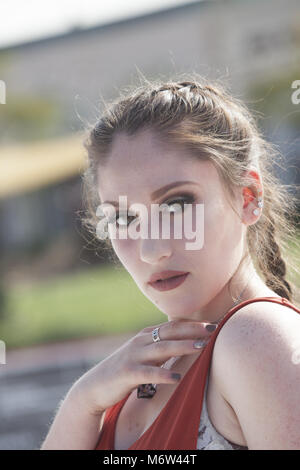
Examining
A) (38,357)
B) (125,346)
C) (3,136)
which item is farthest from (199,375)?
(3,136)

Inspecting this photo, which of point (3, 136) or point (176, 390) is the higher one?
point (3, 136)

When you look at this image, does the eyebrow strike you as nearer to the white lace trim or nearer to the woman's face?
the woman's face

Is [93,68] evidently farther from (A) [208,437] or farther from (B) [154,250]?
(A) [208,437]

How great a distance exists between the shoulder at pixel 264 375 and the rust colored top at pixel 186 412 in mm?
62

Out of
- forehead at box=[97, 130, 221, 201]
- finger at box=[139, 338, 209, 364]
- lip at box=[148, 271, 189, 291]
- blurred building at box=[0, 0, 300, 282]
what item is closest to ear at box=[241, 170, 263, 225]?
forehead at box=[97, 130, 221, 201]

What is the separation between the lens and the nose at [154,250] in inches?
59.9

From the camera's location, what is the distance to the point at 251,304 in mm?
1384

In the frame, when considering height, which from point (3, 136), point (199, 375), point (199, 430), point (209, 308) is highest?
point (3, 136)

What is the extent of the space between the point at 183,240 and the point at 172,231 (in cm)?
4

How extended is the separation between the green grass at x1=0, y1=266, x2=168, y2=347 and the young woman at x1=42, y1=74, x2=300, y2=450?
774 centimetres

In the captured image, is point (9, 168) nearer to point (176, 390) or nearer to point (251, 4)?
point (251, 4)

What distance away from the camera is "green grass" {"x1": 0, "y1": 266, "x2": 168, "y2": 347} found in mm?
10969

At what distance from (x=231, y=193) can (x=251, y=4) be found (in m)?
25.4

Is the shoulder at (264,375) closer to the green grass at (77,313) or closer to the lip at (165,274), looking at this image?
the lip at (165,274)
